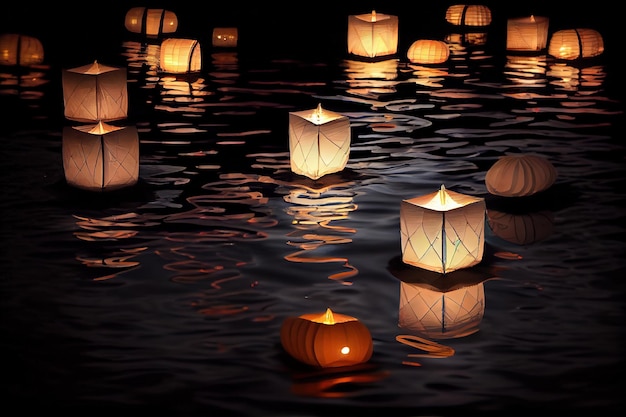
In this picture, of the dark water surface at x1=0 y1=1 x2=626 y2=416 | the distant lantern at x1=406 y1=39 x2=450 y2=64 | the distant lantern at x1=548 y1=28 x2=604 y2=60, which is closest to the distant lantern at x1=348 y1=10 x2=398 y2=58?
the distant lantern at x1=406 y1=39 x2=450 y2=64

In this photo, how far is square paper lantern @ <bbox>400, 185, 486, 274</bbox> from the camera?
833cm

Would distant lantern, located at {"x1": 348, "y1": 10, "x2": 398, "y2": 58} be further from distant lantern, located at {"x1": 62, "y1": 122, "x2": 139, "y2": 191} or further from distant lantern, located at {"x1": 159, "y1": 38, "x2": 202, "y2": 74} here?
distant lantern, located at {"x1": 62, "y1": 122, "x2": 139, "y2": 191}

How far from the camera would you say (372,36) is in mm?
18359

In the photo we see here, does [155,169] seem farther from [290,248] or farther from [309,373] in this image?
[309,373]

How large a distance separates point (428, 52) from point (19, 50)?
20.9ft

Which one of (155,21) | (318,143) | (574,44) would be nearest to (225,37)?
(155,21)

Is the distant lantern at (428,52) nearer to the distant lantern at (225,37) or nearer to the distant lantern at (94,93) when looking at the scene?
the distant lantern at (225,37)

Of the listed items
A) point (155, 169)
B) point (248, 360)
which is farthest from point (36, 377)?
point (155, 169)

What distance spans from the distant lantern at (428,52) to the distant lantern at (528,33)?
1.57 meters

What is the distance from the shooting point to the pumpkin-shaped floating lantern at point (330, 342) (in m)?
6.52

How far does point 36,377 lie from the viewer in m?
6.41

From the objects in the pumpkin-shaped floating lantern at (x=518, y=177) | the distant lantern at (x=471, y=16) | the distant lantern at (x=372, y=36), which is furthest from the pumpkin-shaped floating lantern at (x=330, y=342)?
the distant lantern at (x=471, y=16)

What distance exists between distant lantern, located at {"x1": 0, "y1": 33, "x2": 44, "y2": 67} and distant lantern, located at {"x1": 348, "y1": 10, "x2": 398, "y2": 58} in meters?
5.07

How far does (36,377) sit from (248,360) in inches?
48.2
